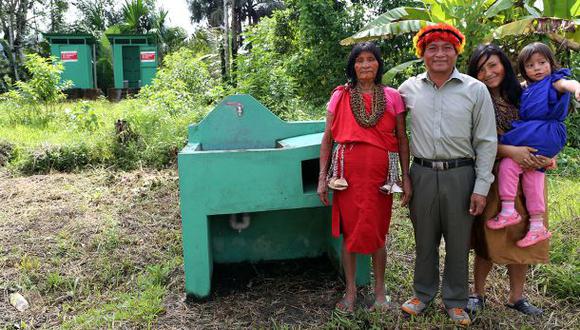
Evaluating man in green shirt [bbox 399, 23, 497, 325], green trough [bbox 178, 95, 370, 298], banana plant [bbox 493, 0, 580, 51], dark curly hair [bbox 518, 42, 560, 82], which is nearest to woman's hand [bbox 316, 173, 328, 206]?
green trough [bbox 178, 95, 370, 298]

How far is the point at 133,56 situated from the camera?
52.1 feet

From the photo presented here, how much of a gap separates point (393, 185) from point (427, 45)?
2.52 feet

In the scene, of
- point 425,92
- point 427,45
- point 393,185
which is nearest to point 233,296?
point 393,185

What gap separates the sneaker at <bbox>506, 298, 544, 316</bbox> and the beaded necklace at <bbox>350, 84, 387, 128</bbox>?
142 centimetres

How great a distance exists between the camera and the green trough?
280cm

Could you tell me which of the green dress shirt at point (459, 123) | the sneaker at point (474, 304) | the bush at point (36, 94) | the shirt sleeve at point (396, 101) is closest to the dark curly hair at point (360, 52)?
the shirt sleeve at point (396, 101)

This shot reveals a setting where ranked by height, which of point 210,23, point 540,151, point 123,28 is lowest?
point 540,151

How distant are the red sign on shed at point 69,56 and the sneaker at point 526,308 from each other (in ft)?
51.2

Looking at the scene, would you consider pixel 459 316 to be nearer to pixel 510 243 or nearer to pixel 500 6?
pixel 510 243

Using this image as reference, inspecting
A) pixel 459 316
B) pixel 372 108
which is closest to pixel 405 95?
pixel 372 108

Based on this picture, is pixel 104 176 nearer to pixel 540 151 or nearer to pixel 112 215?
pixel 112 215

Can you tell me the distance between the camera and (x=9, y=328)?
2.76 metres

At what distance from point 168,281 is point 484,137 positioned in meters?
2.26

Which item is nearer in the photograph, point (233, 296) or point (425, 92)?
point (425, 92)
